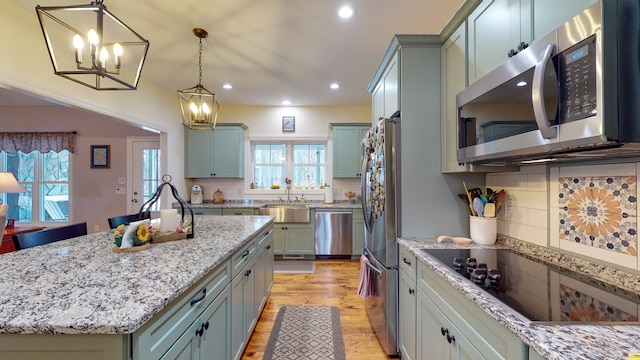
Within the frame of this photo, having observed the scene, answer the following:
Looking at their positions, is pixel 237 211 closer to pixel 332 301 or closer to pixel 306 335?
pixel 332 301

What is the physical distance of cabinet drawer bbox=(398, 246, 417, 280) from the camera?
5.40 feet

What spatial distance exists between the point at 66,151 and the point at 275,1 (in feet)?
17.5

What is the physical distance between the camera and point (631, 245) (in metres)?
1.06

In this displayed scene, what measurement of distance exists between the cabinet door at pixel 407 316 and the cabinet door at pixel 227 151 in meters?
3.51

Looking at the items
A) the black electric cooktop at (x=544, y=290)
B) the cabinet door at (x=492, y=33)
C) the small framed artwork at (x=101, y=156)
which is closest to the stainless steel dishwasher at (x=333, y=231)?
the black electric cooktop at (x=544, y=290)

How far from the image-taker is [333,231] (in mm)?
4184

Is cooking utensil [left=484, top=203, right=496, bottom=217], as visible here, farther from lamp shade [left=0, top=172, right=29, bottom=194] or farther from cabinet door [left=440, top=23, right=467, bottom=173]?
lamp shade [left=0, top=172, right=29, bottom=194]

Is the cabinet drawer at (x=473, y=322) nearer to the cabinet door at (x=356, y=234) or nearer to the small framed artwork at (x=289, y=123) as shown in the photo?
the cabinet door at (x=356, y=234)

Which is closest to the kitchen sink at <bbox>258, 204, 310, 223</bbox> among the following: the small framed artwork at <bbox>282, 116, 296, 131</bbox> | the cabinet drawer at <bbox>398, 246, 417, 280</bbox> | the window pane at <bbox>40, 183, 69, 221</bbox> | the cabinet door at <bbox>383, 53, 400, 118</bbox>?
the small framed artwork at <bbox>282, 116, 296, 131</bbox>

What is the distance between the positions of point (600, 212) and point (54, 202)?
7297mm

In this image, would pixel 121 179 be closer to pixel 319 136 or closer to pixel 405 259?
pixel 319 136

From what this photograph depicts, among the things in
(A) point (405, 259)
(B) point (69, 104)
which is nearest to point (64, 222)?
(B) point (69, 104)

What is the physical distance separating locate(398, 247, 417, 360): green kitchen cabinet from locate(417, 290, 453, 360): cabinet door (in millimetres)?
82

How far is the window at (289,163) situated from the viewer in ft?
16.2
